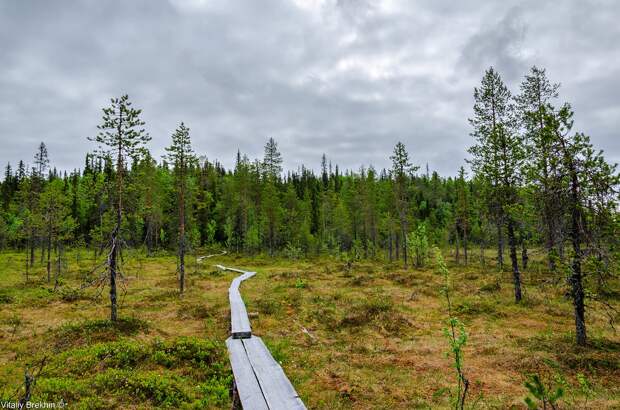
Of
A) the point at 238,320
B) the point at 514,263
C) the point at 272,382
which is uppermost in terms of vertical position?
the point at 514,263

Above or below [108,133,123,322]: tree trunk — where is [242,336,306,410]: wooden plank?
below

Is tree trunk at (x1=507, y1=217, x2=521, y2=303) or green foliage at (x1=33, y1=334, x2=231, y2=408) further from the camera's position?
tree trunk at (x1=507, y1=217, x2=521, y2=303)

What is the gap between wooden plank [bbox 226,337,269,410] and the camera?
7.92 metres

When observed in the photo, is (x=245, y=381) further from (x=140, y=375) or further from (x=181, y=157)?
(x=181, y=157)

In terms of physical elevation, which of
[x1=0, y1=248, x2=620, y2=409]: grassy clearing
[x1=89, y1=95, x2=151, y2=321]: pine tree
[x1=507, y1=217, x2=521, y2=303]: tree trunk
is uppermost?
[x1=89, y1=95, x2=151, y2=321]: pine tree

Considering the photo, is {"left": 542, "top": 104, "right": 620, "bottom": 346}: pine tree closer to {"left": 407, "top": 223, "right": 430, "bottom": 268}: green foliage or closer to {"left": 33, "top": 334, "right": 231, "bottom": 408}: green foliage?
{"left": 33, "top": 334, "right": 231, "bottom": 408}: green foliage

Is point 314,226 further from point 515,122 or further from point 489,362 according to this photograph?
point 489,362

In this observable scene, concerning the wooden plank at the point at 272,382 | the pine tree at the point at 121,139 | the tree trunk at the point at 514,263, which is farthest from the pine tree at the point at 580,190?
the pine tree at the point at 121,139

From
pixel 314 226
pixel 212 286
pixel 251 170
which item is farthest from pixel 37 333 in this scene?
pixel 314 226

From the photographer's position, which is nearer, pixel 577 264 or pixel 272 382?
pixel 272 382

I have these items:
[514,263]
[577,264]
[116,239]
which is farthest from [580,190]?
[116,239]

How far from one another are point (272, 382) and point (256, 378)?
2.17 feet

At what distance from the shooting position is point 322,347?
1329cm

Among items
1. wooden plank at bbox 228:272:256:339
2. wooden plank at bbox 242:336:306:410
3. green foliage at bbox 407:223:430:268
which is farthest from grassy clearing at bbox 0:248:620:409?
green foliage at bbox 407:223:430:268
